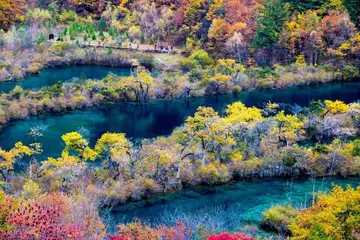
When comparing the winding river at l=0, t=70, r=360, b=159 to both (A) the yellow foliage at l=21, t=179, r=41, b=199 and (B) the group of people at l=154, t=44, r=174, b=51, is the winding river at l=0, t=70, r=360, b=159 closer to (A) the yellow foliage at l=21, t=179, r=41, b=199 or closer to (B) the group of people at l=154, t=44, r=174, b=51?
(A) the yellow foliage at l=21, t=179, r=41, b=199

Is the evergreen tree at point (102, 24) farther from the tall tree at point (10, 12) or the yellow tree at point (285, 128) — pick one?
the yellow tree at point (285, 128)

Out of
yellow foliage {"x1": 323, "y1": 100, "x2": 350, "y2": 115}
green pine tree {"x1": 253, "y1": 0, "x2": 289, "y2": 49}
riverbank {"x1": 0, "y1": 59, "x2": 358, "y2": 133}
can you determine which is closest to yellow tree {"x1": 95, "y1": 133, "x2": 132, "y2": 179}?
riverbank {"x1": 0, "y1": 59, "x2": 358, "y2": 133}

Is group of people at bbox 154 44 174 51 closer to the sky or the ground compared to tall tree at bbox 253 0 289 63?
closer to the ground

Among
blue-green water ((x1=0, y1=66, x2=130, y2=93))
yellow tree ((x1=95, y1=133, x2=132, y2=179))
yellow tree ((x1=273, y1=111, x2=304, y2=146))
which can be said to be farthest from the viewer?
blue-green water ((x1=0, y1=66, x2=130, y2=93))

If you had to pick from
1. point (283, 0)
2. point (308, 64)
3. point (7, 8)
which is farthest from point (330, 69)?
point (7, 8)

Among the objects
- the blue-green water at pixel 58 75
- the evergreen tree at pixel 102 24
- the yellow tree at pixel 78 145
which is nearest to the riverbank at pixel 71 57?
the blue-green water at pixel 58 75

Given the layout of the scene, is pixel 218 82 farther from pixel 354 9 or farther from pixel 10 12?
pixel 10 12
